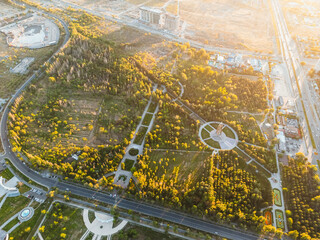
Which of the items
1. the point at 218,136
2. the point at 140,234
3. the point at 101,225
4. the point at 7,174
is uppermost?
the point at 218,136

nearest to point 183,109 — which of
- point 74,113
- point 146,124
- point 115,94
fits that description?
point 146,124

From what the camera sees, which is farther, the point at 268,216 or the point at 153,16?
the point at 153,16

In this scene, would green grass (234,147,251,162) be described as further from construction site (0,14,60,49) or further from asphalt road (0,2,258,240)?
construction site (0,14,60,49)

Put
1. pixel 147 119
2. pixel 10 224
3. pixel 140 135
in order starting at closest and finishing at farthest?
pixel 10 224, pixel 140 135, pixel 147 119

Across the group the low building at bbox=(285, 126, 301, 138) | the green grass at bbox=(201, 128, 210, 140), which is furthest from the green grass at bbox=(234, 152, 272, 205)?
the low building at bbox=(285, 126, 301, 138)

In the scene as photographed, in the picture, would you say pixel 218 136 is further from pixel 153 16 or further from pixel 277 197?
pixel 153 16

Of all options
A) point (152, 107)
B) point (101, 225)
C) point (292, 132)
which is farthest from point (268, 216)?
point (152, 107)

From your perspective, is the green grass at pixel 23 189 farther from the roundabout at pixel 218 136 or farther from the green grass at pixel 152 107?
the roundabout at pixel 218 136

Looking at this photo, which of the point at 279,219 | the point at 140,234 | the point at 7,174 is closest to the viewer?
the point at 140,234
